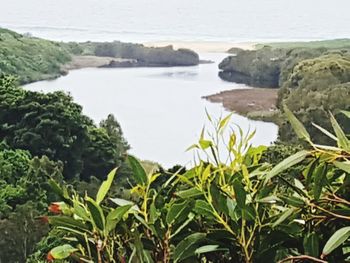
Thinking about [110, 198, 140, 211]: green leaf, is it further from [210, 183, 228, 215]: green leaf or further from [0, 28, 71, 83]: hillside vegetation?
[0, 28, 71, 83]: hillside vegetation

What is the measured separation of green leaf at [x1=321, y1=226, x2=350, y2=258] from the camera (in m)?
0.36

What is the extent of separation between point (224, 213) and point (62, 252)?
95mm

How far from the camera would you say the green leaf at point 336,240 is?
356 mm

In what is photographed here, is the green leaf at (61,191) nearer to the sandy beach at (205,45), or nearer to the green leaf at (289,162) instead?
the green leaf at (289,162)

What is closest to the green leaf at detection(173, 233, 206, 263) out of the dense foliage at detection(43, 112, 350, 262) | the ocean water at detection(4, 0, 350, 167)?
the dense foliage at detection(43, 112, 350, 262)

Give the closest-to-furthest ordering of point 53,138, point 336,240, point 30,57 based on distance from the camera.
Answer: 1. point 336,240
2. point 53,138
3. point 30,57

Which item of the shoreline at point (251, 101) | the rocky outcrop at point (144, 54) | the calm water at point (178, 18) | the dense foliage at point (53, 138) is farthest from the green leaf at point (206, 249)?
the rocky outcrop at point (144, 54)

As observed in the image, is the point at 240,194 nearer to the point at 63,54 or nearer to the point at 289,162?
the point at 289,162

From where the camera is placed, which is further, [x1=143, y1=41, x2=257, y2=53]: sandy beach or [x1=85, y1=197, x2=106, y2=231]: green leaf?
[x1=143, y1=41, x2=257, y2=53]: sandy beach

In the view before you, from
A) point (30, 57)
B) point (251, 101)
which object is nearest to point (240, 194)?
point (251, 101)

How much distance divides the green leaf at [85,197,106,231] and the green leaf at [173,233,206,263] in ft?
0.14

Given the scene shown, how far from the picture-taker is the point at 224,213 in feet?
1.30

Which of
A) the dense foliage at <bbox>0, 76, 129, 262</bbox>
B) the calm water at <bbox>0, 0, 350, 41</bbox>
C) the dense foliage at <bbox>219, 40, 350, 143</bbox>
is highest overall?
the calm water at <bbox>0, 0, 350, 41</bbox>

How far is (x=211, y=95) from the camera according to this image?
10070 millimetres
